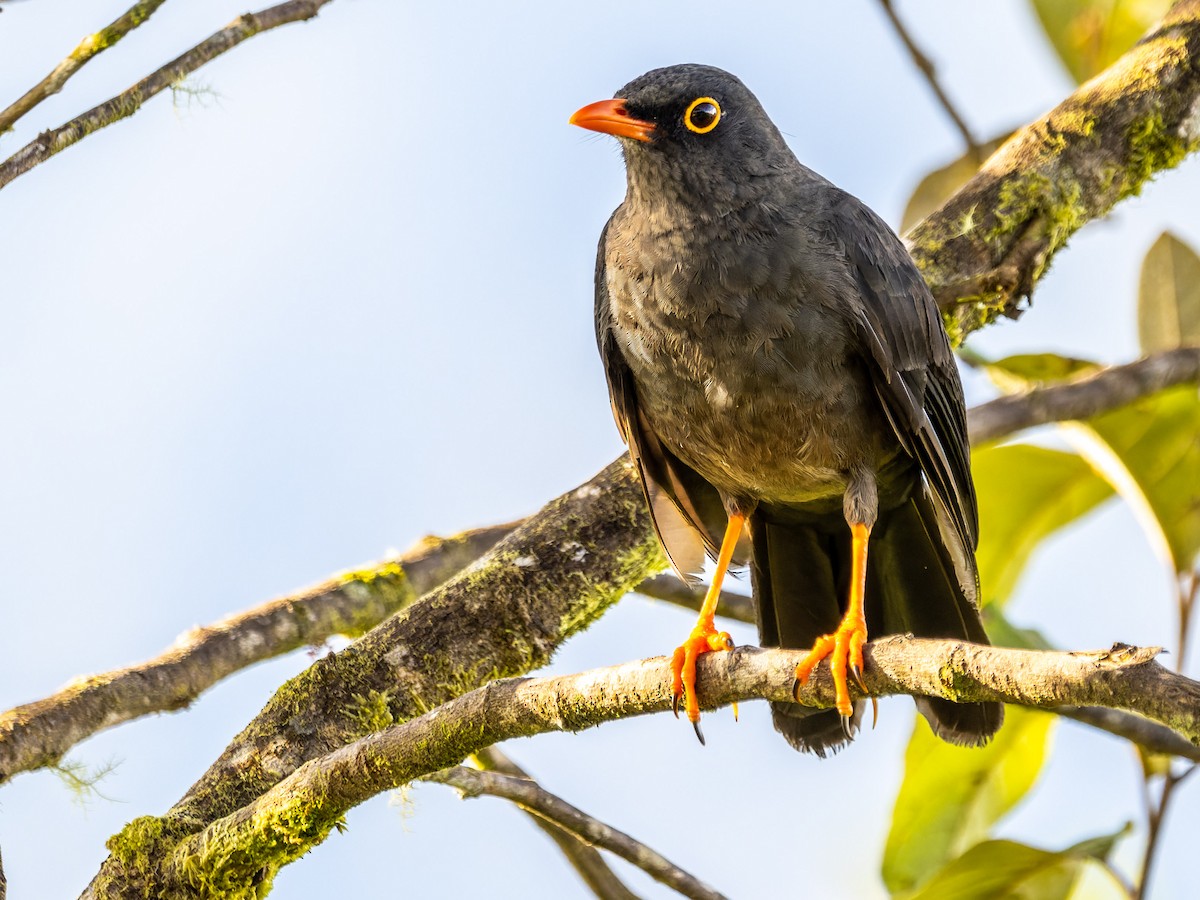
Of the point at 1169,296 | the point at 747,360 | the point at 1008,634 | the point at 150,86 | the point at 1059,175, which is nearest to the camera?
the point at 150,86

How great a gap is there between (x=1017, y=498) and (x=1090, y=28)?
107 inches

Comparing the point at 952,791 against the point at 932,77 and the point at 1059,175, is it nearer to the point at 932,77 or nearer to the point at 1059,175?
the point at 1059,175

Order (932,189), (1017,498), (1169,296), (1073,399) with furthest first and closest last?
1. (932,189)
2. (1169,296)
3. (1017,498)
4. (1073,399)

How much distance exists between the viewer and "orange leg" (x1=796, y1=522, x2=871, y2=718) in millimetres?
3594

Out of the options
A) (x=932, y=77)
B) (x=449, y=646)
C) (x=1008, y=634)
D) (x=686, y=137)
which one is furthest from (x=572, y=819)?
(x=932, y=77)

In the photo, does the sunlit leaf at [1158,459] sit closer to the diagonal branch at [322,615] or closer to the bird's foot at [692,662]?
the diagonal branch at [322,615]

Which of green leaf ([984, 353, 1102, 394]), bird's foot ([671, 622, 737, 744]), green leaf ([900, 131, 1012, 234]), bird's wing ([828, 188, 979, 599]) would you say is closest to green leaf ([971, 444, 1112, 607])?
green leaf ([984, 353, 1102, 394])

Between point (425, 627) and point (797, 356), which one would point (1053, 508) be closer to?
point (797, 356)

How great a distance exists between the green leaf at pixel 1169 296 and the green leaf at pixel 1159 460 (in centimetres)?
48

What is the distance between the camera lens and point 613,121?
4508 millimetres

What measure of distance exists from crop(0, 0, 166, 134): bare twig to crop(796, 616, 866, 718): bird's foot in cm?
260

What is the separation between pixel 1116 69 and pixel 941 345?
1852 millimetres

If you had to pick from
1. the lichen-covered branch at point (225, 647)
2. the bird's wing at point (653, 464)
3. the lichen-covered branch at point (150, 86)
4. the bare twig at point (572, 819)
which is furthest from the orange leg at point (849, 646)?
the lichen-covered branch at point (150, 86)

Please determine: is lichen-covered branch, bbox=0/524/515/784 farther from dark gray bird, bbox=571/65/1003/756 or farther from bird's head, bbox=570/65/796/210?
bird's head, bbox=570/65/796/210
